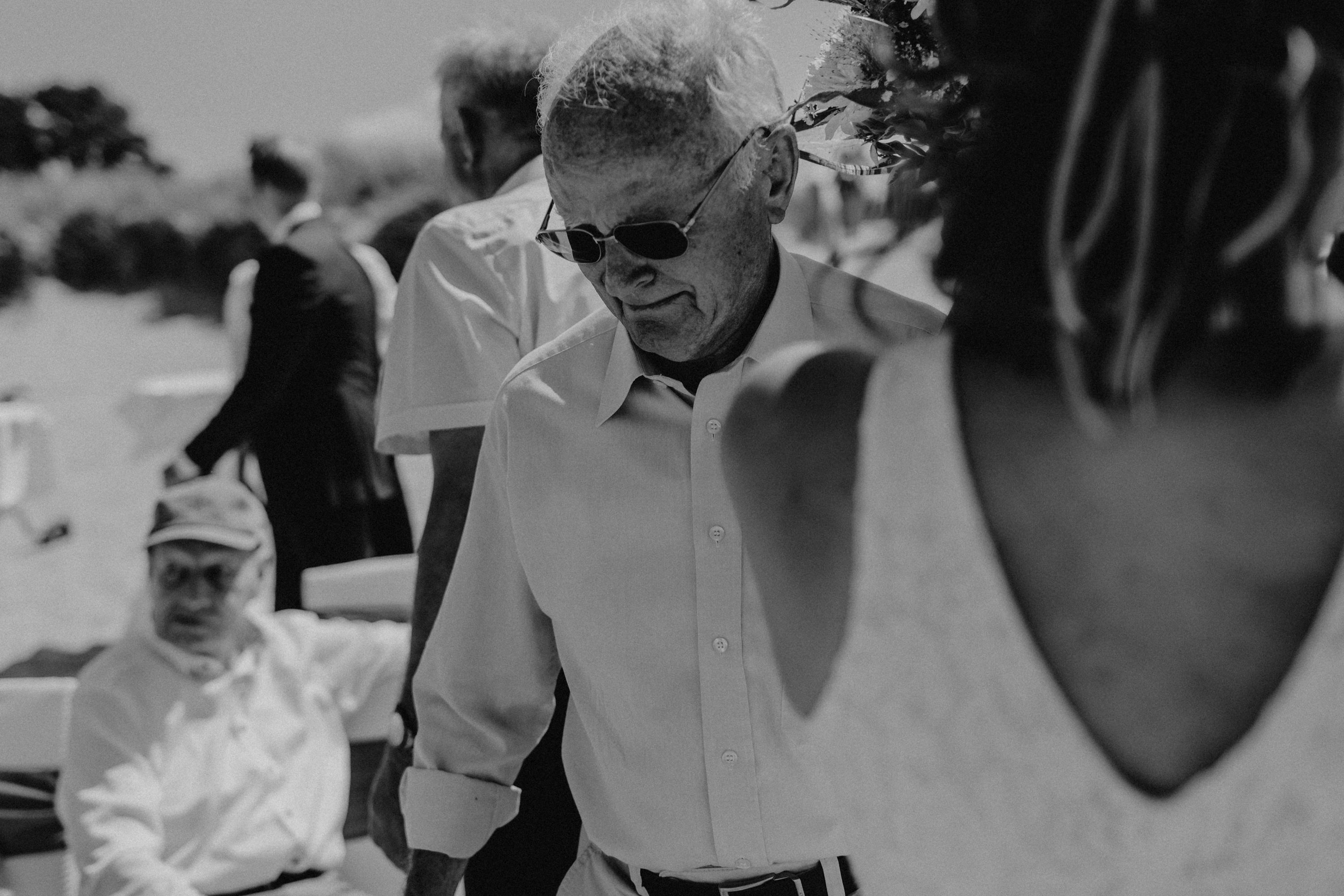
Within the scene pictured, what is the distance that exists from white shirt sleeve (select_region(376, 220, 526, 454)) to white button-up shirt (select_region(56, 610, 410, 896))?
1.09 meters

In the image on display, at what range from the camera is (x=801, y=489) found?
42.9 inches

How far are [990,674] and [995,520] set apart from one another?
0.34 feet

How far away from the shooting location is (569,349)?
1.88 metres

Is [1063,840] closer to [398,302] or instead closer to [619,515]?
[619,515]

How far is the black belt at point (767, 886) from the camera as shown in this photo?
1786 millimetres

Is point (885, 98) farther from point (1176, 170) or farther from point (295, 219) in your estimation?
point (295, 219)

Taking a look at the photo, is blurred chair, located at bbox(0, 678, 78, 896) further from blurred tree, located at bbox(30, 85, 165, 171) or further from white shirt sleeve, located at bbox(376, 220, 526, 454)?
blurred tree, located at bbox(30, 85, 165, 171)

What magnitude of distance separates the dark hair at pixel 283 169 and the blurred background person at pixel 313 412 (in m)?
0.37

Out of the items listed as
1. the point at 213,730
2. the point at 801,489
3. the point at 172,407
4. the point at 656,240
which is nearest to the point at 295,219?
the point at 213,730

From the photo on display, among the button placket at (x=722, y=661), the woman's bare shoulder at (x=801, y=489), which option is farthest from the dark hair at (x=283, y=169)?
the woman's bare shoulder at (x=801, y=489)

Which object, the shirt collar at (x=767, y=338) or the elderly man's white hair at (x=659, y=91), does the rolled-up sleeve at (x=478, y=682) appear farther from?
the elderly man's white hair at (x=659, y=91)

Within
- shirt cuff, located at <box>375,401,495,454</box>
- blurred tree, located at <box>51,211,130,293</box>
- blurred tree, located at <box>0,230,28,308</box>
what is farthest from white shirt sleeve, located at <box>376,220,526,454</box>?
blurred tree, located at <box>51,211,130,293</box>

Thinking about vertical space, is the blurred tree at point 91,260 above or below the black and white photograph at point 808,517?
below

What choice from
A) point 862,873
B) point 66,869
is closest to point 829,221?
point 862,873
